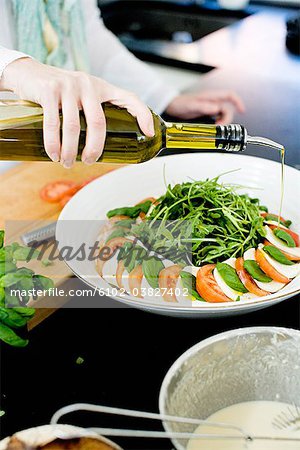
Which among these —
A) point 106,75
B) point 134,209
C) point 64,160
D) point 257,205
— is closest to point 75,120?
point 64,160

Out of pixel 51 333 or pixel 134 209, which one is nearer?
pixel 51 333

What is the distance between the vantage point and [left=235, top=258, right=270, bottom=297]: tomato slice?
2.71ft

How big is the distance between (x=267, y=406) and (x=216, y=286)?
19 centimetres

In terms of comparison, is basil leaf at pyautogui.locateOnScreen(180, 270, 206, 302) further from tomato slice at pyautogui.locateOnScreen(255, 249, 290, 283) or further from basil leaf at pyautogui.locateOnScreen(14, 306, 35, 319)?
basil leaf at pyautogui.locateOnScreen(14, 306, 35, 319)

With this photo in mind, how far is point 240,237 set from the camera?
3.05ft

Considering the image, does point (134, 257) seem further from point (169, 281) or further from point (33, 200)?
point (33, 200)

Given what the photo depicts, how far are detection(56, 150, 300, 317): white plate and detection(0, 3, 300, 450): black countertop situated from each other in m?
0.08

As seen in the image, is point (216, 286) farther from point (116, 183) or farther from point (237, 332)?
point (116, 183)

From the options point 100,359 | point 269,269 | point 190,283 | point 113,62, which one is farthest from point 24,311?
point 113,62

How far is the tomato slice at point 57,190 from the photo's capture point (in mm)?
1169

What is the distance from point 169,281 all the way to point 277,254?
0.16 m

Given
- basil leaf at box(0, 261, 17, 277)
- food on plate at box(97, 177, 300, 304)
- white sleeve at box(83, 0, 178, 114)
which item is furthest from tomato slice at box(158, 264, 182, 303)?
white sleeve at box(83, 0, 178, 114)

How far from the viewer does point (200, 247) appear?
924mm

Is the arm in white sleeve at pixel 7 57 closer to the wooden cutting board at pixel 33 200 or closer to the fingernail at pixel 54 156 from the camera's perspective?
the fingernail at pixel 54 156
